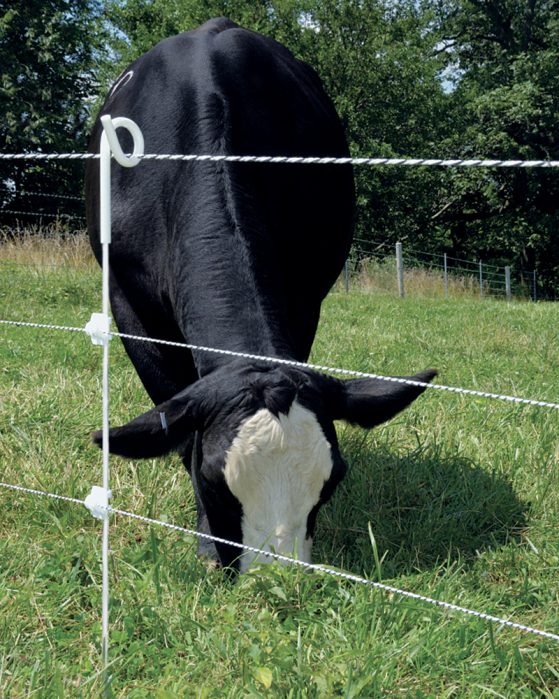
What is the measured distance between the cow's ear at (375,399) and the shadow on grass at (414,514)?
21.1 inches

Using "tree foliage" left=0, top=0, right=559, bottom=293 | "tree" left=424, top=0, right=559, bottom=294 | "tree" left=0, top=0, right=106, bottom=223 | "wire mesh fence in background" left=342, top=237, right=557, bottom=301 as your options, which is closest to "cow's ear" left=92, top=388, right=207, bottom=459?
"wire mesh fence in background" left=342, top=237, right=557, bottom=301

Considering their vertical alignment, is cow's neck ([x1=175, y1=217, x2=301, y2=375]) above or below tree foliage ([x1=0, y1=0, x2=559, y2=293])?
below

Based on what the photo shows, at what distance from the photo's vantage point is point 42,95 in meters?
23.1

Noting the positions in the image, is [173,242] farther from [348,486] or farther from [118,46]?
[118,46]

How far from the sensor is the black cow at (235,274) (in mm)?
2438

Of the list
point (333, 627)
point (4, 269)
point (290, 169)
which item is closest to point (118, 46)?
point (4, 269)

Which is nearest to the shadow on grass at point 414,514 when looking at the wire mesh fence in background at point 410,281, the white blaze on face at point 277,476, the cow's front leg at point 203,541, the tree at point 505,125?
the cow's front leg at point 203,541

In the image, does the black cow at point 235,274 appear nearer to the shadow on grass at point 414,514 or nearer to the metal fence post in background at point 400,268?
the shadow on grass at point 414,514

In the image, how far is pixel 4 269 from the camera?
36.5ft

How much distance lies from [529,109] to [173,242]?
24925mm

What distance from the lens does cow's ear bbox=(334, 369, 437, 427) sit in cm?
265

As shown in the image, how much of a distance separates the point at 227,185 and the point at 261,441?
1193 millimetres

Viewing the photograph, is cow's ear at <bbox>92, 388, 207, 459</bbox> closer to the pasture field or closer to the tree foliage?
the pasture field

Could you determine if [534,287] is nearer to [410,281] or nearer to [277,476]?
[410,281]
